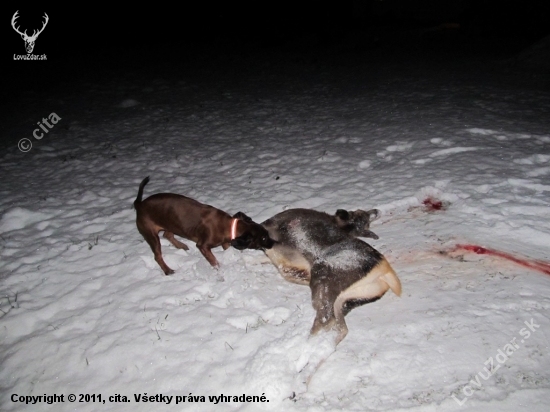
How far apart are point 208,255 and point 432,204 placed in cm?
298

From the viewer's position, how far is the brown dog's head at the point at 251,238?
140 inches

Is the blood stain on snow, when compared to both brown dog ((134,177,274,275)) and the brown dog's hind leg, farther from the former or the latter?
the brown dog's hind leg

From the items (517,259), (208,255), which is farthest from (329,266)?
(517,259)

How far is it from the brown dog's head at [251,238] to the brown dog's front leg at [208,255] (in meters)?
0.39

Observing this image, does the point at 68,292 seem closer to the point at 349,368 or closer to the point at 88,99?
the point at 349,368

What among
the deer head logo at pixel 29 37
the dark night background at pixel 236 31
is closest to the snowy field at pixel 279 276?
the dark night background at pixel 236 31

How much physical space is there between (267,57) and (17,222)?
14.5 meters

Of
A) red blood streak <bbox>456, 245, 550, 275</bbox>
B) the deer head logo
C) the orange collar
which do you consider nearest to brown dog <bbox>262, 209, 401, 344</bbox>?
the orange collar

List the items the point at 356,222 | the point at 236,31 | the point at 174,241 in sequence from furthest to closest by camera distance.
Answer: the point at 236,31 → the point at 174,241 → the point at 356,222

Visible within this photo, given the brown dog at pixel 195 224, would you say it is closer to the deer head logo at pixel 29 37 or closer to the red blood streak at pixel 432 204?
the red blood streak at pixel 432 204

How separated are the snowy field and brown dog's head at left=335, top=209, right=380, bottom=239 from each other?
0.42 ft

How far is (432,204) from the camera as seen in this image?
4652 mm

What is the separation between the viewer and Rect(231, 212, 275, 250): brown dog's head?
355 centimetres

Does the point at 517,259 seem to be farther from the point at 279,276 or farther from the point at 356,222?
the point at 279,276
